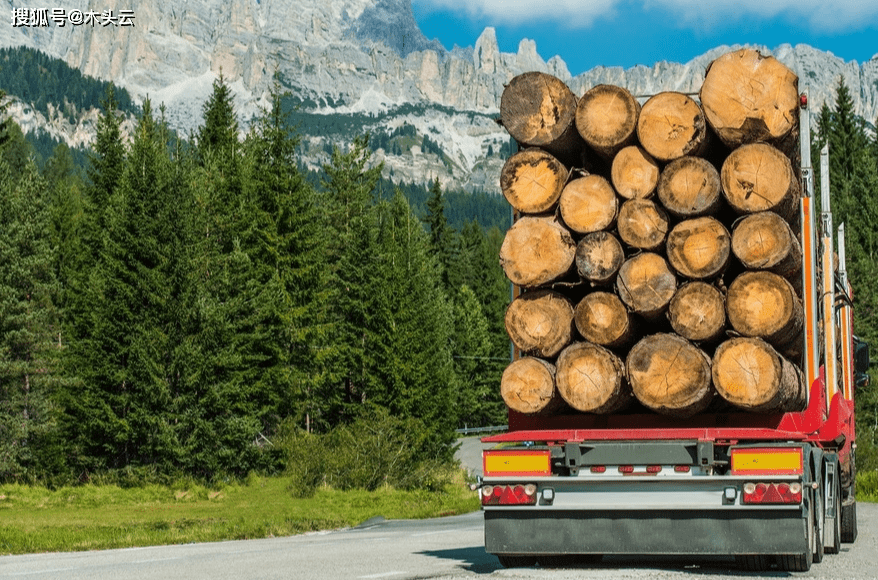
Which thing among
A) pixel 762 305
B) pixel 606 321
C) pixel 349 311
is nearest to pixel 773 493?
pixel 762 305

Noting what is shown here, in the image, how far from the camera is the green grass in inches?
645

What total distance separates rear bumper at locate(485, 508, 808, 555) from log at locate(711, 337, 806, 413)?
0.91 meters

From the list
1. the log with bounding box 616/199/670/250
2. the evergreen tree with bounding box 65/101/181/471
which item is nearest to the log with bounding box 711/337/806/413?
the log with bounding box 616/199/670/250

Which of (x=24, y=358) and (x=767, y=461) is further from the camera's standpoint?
(x=24, y=358)

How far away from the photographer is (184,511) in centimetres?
2647

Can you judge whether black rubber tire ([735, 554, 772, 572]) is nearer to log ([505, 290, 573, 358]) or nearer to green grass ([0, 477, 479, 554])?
log ([505, 290, 573, 358])

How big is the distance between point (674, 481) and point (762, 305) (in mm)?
1561

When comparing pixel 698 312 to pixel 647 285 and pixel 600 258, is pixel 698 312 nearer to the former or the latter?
pixel 647 285

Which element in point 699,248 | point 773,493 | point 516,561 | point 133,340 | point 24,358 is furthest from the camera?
point 24,358

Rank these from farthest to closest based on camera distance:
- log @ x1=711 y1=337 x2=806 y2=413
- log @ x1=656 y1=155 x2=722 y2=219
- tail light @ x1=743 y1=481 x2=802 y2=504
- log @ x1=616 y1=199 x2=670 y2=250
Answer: log @ x1=616 y1=199 x2=670 y2=250 < log @ x1=656 y1=155 x2=722 y2=219 < tail light @ x1=743 y1=481 x2=802 y2=504 < log @ x1=711 y1=337 x2=806 y2=413

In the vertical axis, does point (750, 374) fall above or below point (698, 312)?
below

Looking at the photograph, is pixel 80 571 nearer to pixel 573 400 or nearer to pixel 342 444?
pixel 573 400

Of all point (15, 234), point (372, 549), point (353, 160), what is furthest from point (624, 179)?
point (353, 160)

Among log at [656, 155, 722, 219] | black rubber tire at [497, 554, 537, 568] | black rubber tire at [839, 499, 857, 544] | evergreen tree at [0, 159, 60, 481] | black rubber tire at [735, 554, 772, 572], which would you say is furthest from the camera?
evergreen tree at [0, 159, 60, 481]
